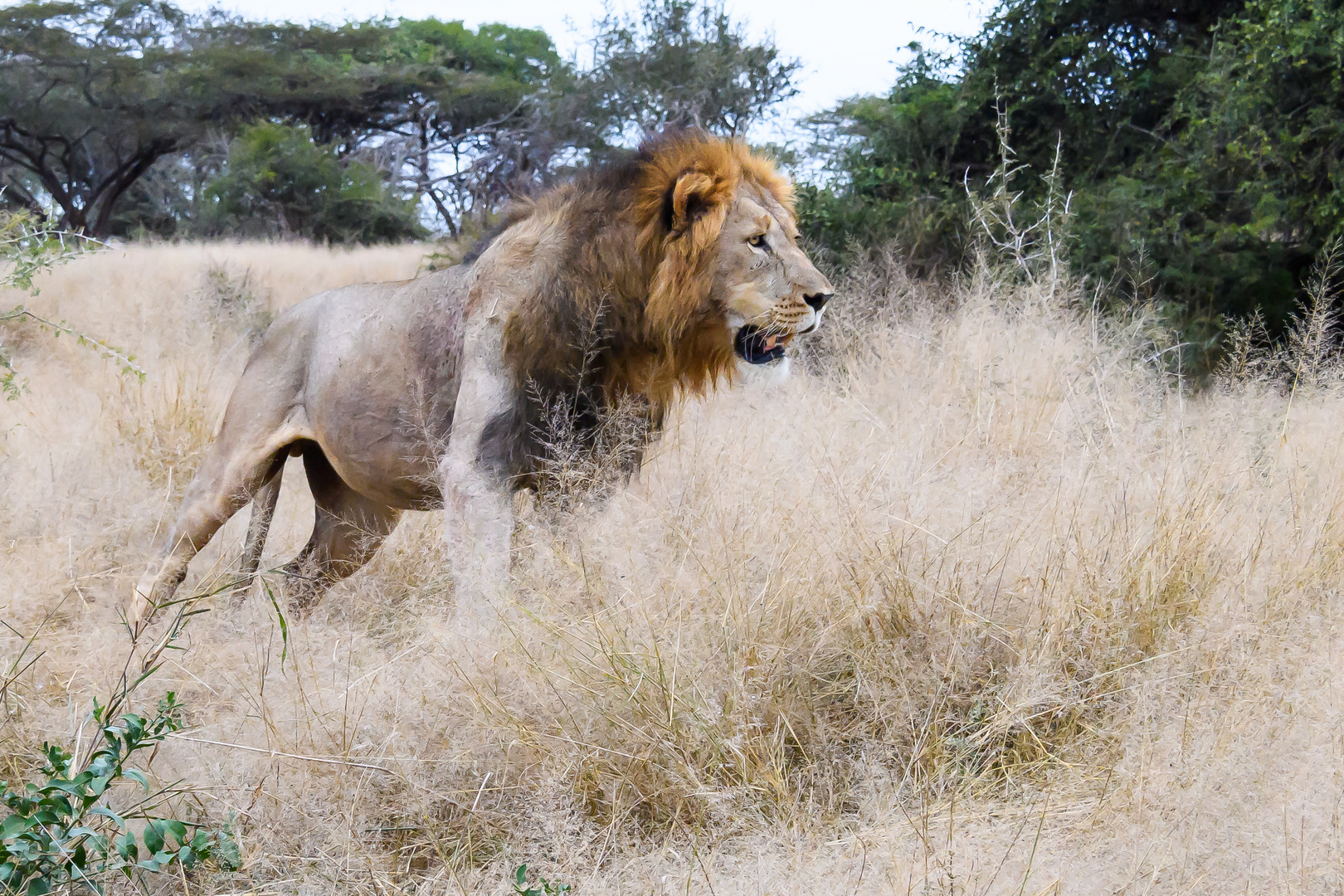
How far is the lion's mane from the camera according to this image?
367cm

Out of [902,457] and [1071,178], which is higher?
[1071,178]

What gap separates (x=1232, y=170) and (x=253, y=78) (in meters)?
20.5

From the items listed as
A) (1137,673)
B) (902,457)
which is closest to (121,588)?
(902,457)

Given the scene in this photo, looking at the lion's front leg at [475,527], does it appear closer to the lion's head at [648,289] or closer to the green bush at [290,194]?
the lion's head at [648,289]

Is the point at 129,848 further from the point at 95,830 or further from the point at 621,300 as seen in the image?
the point at 621,300

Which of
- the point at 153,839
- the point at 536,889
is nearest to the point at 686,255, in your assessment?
the point at 536,889

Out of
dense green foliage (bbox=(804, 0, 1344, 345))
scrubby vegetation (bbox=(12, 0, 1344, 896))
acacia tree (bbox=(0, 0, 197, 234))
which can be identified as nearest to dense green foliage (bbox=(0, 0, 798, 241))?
acacia tree (bbox=(0, 0, 197, 234))

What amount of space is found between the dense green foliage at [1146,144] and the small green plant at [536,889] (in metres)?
6.60

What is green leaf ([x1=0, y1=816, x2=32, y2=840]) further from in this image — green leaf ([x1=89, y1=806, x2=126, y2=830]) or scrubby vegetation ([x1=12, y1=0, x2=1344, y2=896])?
green leaf ([x1=89, y1=806, x2=126, y2=830])

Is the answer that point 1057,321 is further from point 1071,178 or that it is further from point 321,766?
point 321,766

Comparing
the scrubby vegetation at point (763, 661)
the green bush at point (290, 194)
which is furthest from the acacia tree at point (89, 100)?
the scrubby vegetation at point (763, 661)

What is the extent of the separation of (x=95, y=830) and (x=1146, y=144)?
1054 centimetres

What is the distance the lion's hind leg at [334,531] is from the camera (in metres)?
4.64

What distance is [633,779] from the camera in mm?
2760
